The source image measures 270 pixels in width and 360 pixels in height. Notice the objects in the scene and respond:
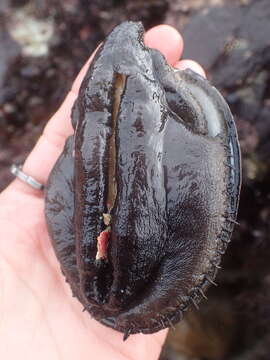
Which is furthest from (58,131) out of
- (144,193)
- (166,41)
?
(144,193)

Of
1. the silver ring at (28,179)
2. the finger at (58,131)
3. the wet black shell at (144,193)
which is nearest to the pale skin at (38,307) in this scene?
the silver ring at (28,179)

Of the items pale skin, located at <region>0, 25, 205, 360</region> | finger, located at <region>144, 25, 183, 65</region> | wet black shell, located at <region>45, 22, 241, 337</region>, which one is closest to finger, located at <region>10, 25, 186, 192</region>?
finger, located at <region>144, 25, 183, 65</region>

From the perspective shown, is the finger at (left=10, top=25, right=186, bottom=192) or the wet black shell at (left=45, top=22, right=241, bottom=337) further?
the finger at (left=10, top=25, right=186, bottom=192)

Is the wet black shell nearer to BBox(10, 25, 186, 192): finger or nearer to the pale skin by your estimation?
the pale skin

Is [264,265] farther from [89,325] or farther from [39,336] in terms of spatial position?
[39,336]

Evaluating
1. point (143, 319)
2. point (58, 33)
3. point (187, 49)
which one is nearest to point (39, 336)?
point (143, 319)

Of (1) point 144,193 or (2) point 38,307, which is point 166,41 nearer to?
(1) point 144,193

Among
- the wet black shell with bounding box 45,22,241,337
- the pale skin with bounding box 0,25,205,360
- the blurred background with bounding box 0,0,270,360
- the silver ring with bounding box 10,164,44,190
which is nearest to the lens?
the wet black shell with bounding box 45,22,241,337

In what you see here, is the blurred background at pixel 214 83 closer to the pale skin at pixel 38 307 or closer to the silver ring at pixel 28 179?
the silver ring at pixel 28 179
